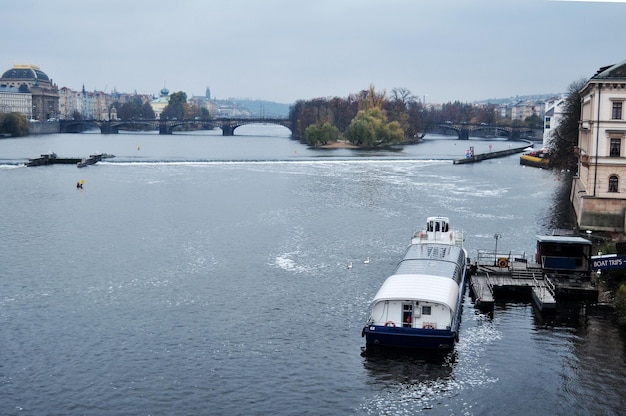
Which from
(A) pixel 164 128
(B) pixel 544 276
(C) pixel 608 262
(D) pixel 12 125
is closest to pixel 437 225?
(B) pixel 544 276

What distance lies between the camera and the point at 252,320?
1808cm

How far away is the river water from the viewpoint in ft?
45.8

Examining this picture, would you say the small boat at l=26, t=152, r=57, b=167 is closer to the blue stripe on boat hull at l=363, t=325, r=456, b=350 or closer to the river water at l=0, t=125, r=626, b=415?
the river water at l=0, t=125, r=626, b=415

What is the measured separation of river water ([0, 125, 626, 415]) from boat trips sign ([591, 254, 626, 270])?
7.44 ft

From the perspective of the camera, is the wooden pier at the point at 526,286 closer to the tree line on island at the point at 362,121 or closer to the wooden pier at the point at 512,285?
the wooden pier at the point at 512,285

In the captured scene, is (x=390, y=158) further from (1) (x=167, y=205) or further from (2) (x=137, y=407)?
(2) (x=137, y=407)

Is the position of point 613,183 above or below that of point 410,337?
above

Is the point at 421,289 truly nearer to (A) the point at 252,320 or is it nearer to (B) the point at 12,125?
(A) the point at 252,320

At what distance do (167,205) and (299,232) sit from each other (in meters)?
9.29

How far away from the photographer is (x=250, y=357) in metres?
15.7

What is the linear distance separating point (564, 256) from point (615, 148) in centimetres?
778

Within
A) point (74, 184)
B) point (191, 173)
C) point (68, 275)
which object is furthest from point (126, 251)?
point (191, 173)

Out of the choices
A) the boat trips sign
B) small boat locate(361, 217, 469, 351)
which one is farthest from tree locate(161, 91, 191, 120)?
small boat locate(361, 217, 469, 351)

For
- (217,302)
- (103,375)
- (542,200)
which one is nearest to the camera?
(103,375)
